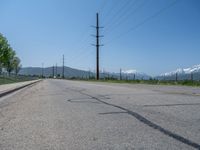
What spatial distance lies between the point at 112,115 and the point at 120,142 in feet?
11.2

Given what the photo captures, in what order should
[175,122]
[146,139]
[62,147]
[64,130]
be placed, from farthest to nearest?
1. [175,122]
2. [64,130]
3. [146,139]
4. [62,147]

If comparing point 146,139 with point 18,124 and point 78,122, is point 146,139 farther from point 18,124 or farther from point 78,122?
point 18,124

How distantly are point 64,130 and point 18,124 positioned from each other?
59.4 inches

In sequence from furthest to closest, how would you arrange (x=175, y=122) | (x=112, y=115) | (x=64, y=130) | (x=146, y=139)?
(x=112, y=115) → (x=175, y=122) → (x=64, y=130) → (x=146, y=139)

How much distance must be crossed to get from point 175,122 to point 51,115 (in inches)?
136

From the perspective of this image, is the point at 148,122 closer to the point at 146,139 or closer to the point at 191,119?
the point at 191,119

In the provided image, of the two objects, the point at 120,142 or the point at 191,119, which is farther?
the point at 191,119

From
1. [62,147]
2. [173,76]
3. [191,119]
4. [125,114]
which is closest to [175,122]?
[191,119]

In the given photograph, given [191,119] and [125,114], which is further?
[125,114]

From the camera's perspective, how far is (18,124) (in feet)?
27.8

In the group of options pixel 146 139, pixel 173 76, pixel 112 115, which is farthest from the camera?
pixel 173 76

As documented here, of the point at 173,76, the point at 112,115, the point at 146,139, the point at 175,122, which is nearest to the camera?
the point at 146,139

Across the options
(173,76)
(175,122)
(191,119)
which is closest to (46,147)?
(175,122)

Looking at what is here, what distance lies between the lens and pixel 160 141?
616 centimetres
